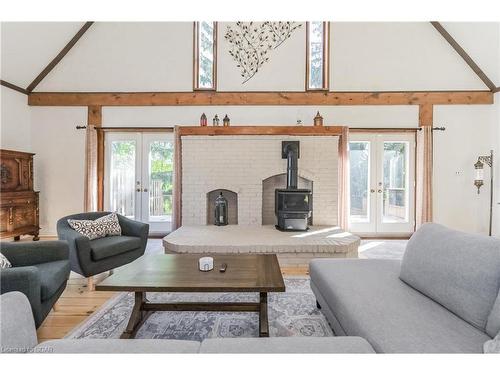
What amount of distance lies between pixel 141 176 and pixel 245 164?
6.87ft

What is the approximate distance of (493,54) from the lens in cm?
451

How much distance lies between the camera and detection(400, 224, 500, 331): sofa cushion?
1.32 m

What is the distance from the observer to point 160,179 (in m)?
5.29

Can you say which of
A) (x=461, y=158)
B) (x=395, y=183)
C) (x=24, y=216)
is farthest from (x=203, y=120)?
(x=461, y=158)

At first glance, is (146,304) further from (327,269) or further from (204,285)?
(327,269)

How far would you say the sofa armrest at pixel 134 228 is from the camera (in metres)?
3.33

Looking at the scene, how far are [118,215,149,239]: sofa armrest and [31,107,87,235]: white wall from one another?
2.40 meters

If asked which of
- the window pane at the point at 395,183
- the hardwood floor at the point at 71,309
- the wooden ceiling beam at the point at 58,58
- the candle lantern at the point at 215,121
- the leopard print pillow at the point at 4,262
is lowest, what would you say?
the hardwood floor at the point at 71,309

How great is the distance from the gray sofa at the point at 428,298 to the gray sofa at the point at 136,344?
0.80 ft

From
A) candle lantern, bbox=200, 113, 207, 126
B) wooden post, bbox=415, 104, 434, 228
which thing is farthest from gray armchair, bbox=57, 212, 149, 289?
wooden post, bbox=415, 104, 434, 228

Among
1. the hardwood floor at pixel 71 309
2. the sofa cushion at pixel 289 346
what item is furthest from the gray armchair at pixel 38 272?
the sofa cushion at pixel 289 346

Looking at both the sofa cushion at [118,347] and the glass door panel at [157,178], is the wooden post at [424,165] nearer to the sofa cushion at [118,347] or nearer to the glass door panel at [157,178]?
the glass door panel at [157,178]

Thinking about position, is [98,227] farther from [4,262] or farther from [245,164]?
[245,164]

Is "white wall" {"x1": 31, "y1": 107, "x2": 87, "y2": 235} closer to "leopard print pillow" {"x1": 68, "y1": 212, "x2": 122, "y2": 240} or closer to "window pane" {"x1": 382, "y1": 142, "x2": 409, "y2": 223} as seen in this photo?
"leopard print pillow" {"x1": 68, "y1": 212, "x2": 122, "y2": 240}
